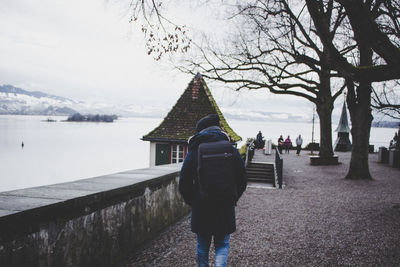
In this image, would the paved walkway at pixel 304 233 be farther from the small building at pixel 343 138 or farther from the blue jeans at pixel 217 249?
the small building at pixel 343 138

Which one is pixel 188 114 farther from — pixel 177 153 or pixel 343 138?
pixel 343 138

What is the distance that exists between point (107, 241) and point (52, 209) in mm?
1293

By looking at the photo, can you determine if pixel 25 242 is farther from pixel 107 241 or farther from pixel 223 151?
pixel 223 151

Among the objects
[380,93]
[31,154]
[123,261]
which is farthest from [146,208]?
[31,154]

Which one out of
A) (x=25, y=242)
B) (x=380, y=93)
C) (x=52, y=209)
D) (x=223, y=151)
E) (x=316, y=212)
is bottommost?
(x=316, y=212)

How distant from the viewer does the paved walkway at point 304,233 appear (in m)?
5.30

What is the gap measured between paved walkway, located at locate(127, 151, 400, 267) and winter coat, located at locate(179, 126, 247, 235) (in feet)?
6.45

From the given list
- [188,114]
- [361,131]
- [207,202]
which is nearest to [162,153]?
[188,114]

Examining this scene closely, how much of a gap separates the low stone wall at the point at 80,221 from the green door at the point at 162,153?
45.8ft

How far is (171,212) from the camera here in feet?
22.7

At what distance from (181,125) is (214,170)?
56.7 ft

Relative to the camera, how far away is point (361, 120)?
15.0 meters

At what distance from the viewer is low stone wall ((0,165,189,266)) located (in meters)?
2.86

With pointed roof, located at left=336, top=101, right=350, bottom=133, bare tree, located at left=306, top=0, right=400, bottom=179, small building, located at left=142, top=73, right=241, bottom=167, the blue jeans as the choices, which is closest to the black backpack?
the blue jeans
